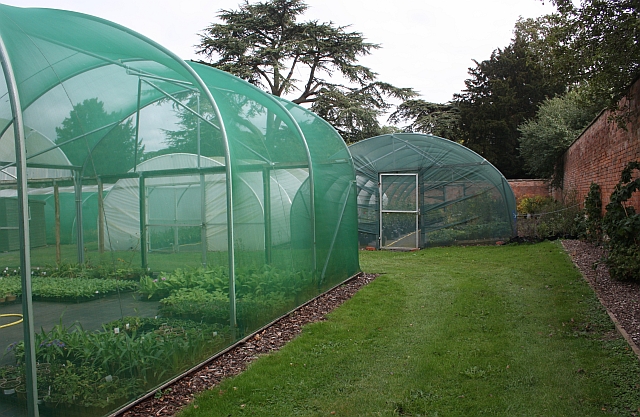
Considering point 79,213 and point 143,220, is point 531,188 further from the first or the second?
point 79,213

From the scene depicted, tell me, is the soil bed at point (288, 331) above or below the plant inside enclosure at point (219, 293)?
below

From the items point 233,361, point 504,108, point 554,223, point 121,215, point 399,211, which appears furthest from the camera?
point 504,108

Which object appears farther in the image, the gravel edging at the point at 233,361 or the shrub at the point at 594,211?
the shrub at the point at 594,211

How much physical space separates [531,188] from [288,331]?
15.8 metres

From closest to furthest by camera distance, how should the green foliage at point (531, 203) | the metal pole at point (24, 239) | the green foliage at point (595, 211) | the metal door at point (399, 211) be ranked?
the metal pole at point (24, 239)
the green foliage at point (595, 211)
the metal door at point (399, 211)
the green foliage at point (531, 203)

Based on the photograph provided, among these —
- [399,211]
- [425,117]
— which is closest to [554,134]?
[425,117]

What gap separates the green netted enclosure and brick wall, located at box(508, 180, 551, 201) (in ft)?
19.7

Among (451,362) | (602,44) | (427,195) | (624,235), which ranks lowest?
(451,362)

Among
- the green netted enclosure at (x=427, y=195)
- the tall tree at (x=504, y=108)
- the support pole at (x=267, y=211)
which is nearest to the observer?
the support pole at (x=267, y=211)

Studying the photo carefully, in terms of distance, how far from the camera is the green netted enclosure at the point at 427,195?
1249 centimetres

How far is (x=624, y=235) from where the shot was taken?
6.54m

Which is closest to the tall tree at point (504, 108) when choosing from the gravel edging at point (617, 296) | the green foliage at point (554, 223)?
the green foliage at point (554, 223)

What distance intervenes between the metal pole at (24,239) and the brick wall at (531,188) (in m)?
18.0

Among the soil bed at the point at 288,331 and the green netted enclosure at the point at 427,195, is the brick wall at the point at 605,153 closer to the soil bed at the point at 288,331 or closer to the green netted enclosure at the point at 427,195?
the soil bed at the point at 288,331
